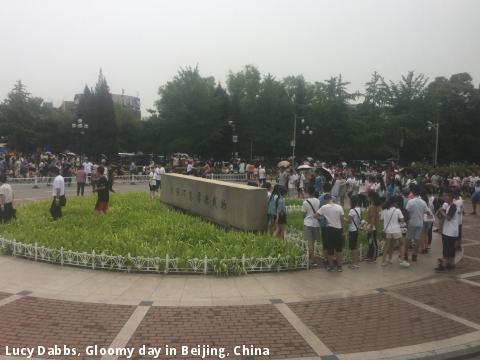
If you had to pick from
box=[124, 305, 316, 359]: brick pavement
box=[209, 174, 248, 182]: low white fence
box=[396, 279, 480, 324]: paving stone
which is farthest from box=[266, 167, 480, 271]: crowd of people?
box=[209, 174, 248, 182]: low white fence

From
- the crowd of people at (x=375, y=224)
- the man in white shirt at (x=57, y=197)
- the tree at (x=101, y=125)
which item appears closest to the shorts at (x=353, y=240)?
the crowd of people at (x=375, y=224)

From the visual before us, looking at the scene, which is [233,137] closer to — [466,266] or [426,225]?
[426,225]

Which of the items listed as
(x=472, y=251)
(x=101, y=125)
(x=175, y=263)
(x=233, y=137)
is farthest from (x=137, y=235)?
(x=101, y=125)

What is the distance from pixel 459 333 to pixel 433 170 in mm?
26945

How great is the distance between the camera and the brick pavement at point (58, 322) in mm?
6191

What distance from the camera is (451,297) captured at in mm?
8430

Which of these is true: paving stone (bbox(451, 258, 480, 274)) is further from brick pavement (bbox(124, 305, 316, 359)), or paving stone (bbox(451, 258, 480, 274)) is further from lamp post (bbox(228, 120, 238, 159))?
lamp post (bbox(228, 120, 238, 159))

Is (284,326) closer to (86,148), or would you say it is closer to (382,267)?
(382,267)

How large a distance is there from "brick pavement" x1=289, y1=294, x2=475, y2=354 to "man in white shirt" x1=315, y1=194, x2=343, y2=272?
1773 mm

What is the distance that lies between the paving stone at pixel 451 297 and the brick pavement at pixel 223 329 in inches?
111

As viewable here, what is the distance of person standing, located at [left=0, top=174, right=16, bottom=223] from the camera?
12.7 metres

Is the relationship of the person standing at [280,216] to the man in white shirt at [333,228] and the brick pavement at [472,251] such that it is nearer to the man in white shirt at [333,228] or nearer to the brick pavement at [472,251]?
the man in white shirt at [333,228]

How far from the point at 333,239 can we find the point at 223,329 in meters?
3.98

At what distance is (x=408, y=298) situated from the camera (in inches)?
327
